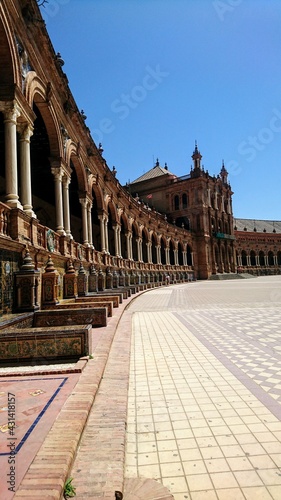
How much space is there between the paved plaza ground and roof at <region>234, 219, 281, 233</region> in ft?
238

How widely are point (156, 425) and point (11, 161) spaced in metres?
7.65

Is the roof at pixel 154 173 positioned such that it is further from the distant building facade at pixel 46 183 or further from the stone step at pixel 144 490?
the stone step at pixel 144 490

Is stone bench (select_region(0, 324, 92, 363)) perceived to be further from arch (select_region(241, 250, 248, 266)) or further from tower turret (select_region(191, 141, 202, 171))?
arch (select_region(241, 250, 248, 266))

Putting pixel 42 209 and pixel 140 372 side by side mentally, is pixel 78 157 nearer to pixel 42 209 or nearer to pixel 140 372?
pixel 42 209

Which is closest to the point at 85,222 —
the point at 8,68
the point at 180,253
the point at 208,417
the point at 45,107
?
the point at 45,107

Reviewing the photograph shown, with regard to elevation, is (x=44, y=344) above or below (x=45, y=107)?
below

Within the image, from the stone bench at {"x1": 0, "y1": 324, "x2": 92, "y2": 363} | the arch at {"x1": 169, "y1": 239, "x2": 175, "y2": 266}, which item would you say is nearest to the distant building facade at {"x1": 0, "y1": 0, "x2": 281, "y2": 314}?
the stone bench at {"x1": 0, "y1": 324, "x2": 92, "y2": 363}

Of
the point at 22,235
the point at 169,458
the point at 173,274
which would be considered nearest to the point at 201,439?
the point at 169,458

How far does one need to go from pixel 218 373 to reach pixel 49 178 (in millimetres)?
15158

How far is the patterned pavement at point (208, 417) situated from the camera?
2.26 m

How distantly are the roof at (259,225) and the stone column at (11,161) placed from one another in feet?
229

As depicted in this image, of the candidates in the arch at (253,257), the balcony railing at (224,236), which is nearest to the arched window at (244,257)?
the arch at (253,257)

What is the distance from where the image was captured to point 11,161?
28.1 ft

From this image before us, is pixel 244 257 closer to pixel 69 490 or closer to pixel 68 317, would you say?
pixel 68 317
